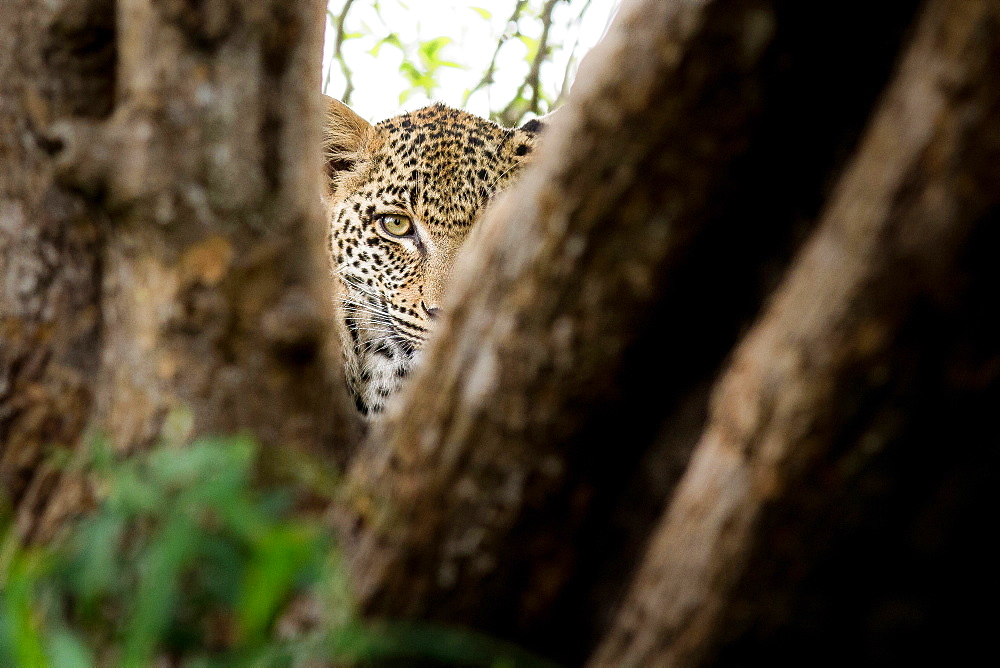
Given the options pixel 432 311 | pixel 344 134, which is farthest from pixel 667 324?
pixel 344 134

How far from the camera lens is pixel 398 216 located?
3.57 metres

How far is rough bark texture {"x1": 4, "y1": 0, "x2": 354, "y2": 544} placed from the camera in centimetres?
120

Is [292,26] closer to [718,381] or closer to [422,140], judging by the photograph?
[718,381]

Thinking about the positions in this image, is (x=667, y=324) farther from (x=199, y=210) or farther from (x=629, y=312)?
(x=199, y=210)

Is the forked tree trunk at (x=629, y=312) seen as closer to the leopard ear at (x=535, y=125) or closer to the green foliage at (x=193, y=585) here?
the green foliage at (x=193, y=585)

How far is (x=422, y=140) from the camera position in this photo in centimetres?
359

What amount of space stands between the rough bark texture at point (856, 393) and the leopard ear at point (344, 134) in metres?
2.74

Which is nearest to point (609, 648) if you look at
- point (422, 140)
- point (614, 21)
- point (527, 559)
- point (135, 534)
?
point (527, 559)

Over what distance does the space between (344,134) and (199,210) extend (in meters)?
2.45

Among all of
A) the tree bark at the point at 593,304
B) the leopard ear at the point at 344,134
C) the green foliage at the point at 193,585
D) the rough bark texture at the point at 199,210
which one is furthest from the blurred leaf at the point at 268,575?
the leopard ear at the point at 344,134

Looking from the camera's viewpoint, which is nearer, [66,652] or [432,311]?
[66,652]

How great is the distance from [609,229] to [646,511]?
16.4 inches

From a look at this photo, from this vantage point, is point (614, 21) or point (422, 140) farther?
point (422, 140)

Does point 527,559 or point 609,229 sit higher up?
point 609,229
